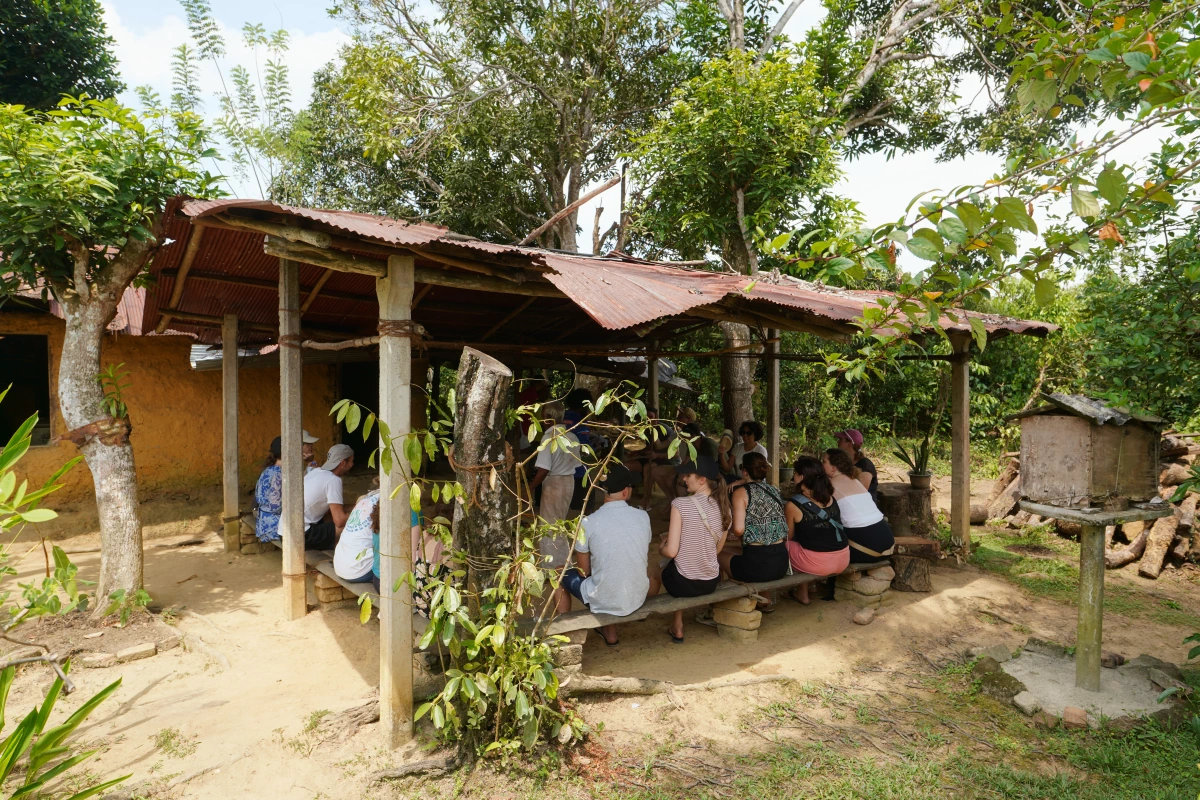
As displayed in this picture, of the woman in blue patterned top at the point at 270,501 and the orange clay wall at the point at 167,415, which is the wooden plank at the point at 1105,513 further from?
the orange clay wall at the point at 167,415

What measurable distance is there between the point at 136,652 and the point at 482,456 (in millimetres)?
3240

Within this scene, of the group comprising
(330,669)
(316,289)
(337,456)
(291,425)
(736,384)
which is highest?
(316,289)

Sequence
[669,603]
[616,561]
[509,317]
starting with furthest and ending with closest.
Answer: [509,317] < [669,603] < [616,561]

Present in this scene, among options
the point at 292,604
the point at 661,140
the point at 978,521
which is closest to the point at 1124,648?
the point at 978,521

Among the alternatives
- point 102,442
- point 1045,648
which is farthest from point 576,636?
point 102,442

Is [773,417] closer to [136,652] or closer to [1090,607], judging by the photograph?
[1090,607]

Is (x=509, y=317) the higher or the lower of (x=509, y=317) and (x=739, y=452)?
the higher

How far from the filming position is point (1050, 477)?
163 inches

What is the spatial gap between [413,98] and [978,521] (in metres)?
11.1

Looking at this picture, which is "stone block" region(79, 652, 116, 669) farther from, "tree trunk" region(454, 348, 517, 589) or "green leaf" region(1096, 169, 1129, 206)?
"green leaf" region(1096, 169, 1129, 206)

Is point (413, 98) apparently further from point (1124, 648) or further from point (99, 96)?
point (1124, 648)

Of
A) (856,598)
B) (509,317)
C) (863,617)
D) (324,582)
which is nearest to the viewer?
(863,617)

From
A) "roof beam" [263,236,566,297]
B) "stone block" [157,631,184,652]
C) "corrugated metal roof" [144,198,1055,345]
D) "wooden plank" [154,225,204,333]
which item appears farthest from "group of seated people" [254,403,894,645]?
"wooden plank" [154,225,204,333]

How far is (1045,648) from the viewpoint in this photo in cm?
461
